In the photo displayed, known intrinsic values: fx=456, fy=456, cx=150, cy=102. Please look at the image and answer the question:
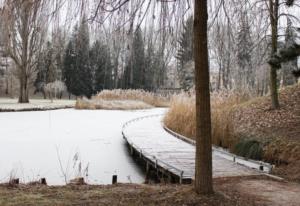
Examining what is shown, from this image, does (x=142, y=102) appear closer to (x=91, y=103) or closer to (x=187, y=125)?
(x=91, y=103)

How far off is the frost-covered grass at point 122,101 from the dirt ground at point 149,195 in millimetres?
20226

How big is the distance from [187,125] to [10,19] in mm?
8482

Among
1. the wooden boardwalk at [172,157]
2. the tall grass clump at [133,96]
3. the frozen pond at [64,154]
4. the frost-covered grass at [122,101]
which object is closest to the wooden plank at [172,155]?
the wooden boardwalk at [172,157]

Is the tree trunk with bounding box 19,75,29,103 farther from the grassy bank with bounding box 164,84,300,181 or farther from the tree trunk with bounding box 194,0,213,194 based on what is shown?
the tree trunk with bounding box 194,0,213,194

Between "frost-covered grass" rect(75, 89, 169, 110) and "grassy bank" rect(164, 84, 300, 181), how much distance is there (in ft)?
41.8

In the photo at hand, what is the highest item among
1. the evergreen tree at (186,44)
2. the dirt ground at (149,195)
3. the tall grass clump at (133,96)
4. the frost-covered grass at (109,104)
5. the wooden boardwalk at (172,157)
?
the evergreen tree at (186,44)

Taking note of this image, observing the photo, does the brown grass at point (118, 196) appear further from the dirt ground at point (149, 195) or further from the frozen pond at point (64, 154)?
the frozen pond at point (64, 154)

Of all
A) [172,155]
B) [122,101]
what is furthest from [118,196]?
[122,101]

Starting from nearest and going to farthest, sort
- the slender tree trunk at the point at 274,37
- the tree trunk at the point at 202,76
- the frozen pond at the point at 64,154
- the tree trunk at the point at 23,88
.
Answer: the tree trunk at the point at 202,76 → the frozen pond at the point at 64,154 → the slender tree trunk at the point at 274,37 → the tree trunk at the point at 23,88

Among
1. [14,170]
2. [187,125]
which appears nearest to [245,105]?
[187,125]

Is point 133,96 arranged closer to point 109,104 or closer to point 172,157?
point 109,104

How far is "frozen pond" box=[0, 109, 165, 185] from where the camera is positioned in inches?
281

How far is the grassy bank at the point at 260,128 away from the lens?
735cm

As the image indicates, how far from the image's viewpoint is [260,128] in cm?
896
